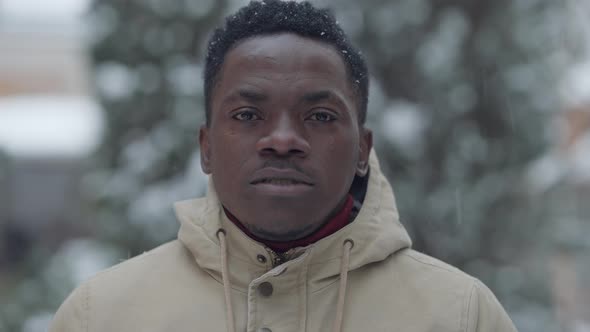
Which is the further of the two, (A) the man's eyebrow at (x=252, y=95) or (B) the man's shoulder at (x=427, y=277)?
(B) the man's shoulder at (x=427, y=277)

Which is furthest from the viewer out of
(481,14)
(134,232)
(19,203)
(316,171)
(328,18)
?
(19,203)

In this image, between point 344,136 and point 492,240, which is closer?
point 344,136

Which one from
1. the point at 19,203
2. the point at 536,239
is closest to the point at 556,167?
the point at 536,239

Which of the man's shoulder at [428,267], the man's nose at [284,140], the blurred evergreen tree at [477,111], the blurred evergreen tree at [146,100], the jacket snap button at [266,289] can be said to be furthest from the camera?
the blurred evergreen tree at [477,111]

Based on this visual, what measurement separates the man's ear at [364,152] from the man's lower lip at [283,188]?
0.31 meters

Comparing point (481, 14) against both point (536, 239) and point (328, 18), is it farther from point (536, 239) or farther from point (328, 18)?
point (328, 18)

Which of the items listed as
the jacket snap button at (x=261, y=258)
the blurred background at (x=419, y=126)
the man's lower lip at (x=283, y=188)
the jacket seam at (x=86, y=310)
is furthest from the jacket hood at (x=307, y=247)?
the blurred background at (x=419, y=126)

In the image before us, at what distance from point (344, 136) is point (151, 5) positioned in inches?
144

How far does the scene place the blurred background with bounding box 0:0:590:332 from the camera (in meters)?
5.26

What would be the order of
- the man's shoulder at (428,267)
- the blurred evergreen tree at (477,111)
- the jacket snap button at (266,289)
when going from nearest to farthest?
the jacket snap button at (266,289)
the man's shoulder at (428,267)
the blurred evergreen tree at (477,111)

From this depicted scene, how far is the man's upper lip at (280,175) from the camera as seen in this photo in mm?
1948

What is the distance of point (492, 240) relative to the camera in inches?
216

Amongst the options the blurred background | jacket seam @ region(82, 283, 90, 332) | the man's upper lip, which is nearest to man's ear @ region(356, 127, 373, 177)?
the man's upper lip

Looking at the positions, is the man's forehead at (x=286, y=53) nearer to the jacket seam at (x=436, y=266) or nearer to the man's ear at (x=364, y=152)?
the man's ear at (x=364, y=152)
